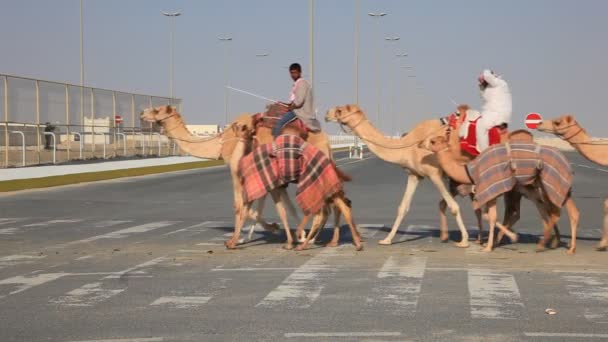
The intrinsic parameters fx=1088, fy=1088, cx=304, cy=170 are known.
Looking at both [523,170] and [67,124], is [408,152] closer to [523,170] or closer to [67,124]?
[523,170]

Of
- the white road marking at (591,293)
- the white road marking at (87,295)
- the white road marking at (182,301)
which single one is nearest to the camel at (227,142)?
the white road marking at (87,295)

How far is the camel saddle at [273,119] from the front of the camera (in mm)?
15985

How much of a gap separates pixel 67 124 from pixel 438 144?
1539 inches

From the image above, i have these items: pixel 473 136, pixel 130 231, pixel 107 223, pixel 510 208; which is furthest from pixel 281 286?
pixel 107 223

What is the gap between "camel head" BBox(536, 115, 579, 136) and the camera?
15781 millimetres

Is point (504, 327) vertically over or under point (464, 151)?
under

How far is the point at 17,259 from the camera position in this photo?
14156 mm

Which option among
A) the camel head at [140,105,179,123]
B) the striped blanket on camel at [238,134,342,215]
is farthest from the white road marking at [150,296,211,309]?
the camel head at [140,105,179,123]

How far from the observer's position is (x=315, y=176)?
49.8 ft

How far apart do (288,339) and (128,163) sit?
49233 mm

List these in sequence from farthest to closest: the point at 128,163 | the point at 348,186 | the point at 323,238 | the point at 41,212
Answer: the point at 128,163 < the point at 348,186 < the point at 41,212 < the point at 323,238

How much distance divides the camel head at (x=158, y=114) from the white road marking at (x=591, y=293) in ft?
25.0

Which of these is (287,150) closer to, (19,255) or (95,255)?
(95,255)

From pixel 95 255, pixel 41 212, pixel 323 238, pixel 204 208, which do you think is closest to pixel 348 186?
pixel 204 208
